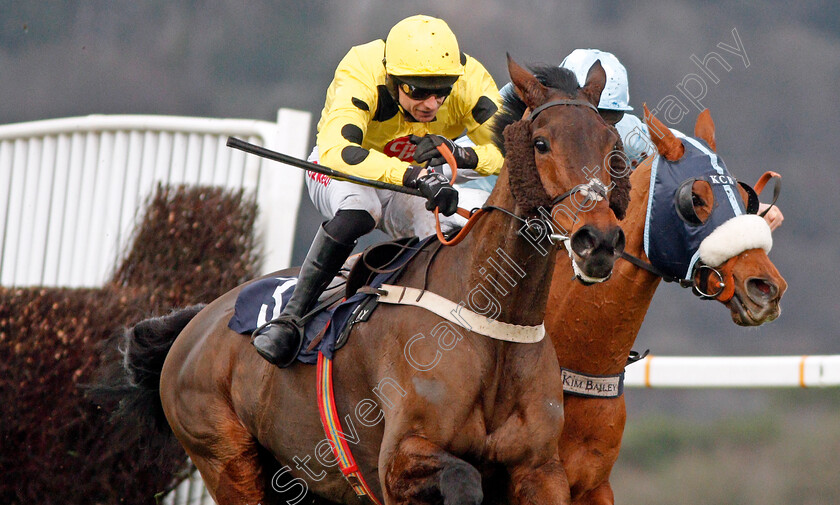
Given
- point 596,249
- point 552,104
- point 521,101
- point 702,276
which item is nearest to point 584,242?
point 596,249

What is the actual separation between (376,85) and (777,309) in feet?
5.35

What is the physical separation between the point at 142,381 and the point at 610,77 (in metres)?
2.52

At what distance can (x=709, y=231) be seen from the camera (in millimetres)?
3734

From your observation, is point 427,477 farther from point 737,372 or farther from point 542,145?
point 737,372

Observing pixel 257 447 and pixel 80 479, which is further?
pixel 80 479

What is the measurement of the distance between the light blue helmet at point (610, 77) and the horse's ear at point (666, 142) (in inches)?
14.4

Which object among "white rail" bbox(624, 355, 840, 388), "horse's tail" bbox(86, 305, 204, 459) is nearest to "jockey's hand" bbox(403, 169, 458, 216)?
"horse's tail" bbox(86, 305, 204, 459)

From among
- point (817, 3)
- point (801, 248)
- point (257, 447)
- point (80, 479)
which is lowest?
point (80, 479)

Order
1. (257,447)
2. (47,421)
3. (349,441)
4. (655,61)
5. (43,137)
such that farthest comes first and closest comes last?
(43,137), (655,61), (47,421), (257,447), (349,441)

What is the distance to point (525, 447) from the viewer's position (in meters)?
3.32

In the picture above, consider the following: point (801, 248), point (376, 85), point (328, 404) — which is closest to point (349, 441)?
point (328, 404)

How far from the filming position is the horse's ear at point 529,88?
3.35 metres

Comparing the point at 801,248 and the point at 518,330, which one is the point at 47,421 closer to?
the point at 518,330

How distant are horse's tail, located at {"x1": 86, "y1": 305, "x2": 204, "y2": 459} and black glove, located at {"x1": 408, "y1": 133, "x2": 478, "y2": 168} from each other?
1.83 metres
